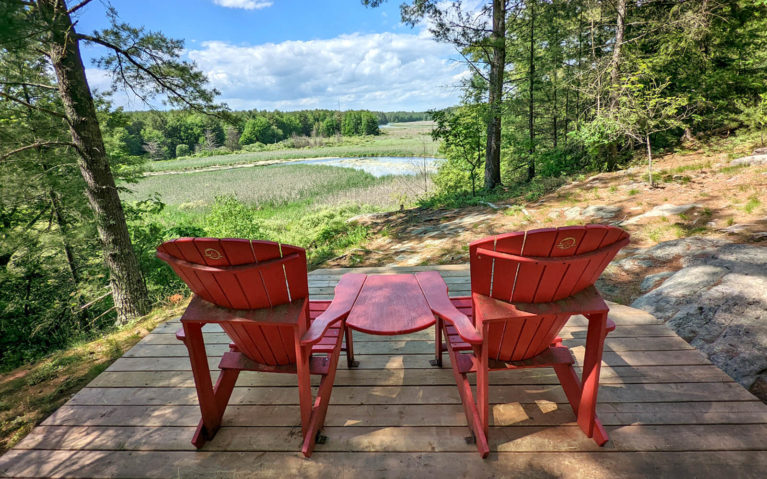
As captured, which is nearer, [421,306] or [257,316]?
[257,316]

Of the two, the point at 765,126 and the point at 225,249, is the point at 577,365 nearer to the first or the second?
the point at 225,249

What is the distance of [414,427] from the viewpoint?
1803mm

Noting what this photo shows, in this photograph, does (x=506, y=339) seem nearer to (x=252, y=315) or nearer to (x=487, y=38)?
(x=252, y=315)

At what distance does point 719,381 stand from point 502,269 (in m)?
1.70

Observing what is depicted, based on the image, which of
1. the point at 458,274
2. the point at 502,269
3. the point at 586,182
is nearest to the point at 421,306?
the point at 502,269

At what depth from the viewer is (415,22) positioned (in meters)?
8.75

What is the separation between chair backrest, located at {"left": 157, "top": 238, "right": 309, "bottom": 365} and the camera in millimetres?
1439

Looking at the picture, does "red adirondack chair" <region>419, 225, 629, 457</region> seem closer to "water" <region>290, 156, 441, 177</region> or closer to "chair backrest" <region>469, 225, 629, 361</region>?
"chair backrest" <region>469, 225, 629, 361</region>

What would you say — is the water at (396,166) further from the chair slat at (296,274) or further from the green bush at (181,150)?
the green bush at (181,150)

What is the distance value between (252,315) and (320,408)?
62cm

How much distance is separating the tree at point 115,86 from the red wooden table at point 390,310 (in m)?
3.97

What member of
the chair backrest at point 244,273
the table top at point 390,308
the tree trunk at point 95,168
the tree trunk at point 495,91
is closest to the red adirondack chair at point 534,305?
the table top at point 390,308

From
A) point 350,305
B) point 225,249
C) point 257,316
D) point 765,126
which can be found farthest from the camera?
point 765,126

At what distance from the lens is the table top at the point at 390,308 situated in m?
1.79
